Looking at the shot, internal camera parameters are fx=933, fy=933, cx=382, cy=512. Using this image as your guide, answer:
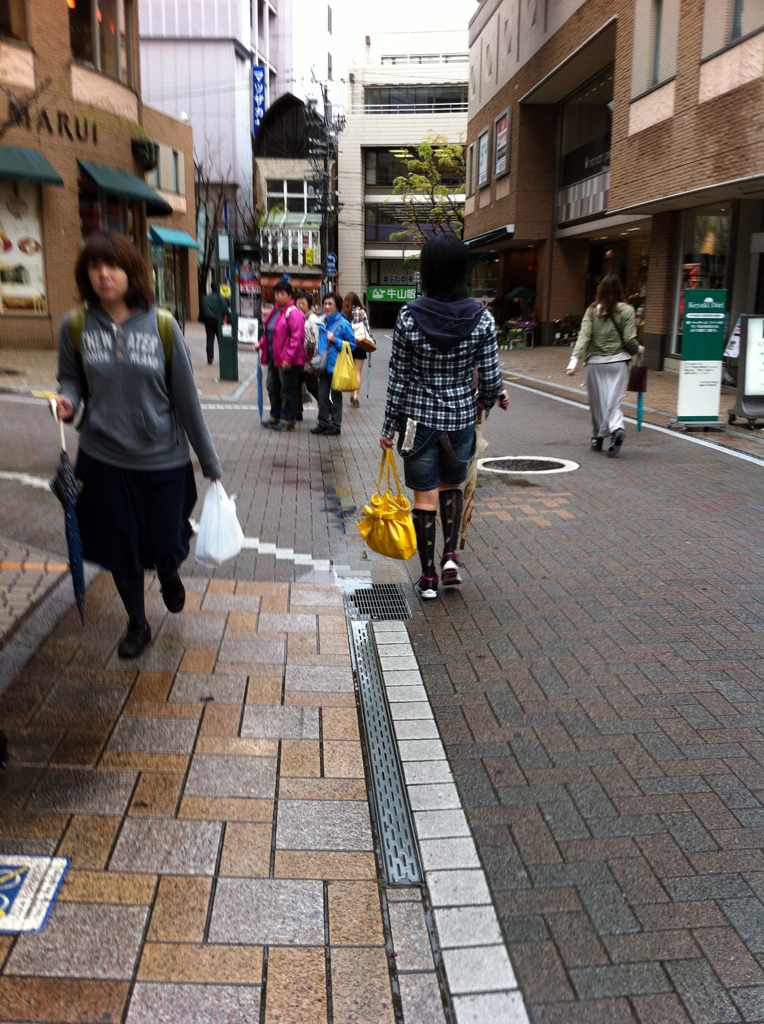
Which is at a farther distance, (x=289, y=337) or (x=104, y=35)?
(x=104, y=35)

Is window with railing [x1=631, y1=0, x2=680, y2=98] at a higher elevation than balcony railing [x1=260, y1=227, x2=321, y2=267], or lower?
higher

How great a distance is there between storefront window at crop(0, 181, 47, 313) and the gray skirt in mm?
14959

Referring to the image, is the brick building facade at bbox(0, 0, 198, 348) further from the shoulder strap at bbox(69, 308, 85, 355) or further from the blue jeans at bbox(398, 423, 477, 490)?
the shoulder strap at bbox(69, 308, 85, 355)

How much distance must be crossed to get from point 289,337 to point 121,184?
13251 millimetres

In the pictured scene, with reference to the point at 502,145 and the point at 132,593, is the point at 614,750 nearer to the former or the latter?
the point at 132,593

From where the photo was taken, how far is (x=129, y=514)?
13.3 ft

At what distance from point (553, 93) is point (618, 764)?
29.5m

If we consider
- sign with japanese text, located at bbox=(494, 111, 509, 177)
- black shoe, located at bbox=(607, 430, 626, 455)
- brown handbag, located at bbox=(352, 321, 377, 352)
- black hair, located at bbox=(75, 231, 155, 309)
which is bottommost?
black shoe, located at bbox=(607, 430, 626, 455)

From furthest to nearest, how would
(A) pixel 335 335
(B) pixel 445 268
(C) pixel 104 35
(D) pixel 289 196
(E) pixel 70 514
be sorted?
(D) pixel 289 196
(C) pixel 104 35
(A) pixel 335 335
(B) pixel 445 268
(E) pixel 70 514

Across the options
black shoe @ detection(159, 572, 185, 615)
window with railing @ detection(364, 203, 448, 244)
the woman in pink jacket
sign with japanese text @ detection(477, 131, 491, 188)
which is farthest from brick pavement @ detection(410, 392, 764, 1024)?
window with railing @ detection(364, 203, 448, 244)

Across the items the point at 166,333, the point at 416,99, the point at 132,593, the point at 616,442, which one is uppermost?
the point at 416,99

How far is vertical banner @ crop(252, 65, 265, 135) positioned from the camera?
56.5m

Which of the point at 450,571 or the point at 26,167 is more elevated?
the point at 26,167

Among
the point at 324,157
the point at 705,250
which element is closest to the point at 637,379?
the point at 705,250
